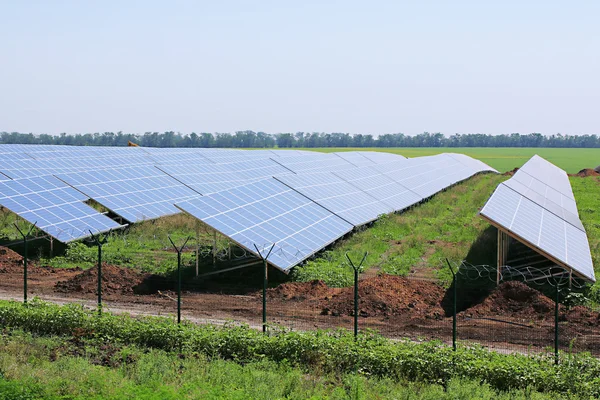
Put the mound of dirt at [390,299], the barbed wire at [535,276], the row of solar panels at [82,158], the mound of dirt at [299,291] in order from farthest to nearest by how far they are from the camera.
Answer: the row of solar panels at [82,158]
the mound of dirt at [299,291]
the barbed wire at [535,276]
the mound of dirt at [390,299]

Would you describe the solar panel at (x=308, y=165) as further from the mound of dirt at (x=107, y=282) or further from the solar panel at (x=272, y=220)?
the mound of dirt at (x=107, y=282)

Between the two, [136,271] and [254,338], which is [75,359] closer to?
[254,338]

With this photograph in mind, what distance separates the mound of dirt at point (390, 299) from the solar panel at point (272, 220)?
8.73 feet

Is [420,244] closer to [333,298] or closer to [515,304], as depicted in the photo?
[333,298]

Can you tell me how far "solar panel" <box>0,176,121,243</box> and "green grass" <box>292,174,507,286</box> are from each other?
9.31 meters

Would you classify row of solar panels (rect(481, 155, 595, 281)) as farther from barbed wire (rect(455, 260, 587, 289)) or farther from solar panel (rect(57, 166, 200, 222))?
solar panel (rect(57, 166, 200, 222))

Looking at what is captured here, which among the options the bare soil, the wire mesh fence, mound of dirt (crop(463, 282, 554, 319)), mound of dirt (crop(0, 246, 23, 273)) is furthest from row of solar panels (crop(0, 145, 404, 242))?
mound of dirt (crop(463, 282, 554, 319))

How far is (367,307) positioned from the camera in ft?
57.2

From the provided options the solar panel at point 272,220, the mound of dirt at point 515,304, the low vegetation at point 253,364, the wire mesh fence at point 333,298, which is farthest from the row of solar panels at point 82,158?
the mound of dirt at point 515,304

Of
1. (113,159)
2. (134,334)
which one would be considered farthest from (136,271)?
(113,159)

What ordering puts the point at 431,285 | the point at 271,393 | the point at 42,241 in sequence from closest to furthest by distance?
the point at 271,393
the point at 431,285
the point at 42,241

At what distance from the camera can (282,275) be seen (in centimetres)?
2153

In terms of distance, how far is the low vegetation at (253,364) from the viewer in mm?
11148

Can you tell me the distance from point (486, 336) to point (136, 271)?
11.9m
